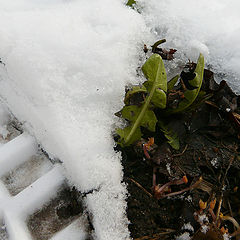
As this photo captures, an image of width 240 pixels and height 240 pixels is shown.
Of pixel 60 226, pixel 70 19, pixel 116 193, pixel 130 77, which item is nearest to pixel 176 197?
pixel 116 193

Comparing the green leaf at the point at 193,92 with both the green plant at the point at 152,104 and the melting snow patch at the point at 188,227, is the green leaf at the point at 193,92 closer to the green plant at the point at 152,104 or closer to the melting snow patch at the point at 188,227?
the green plant at the point at 152,104

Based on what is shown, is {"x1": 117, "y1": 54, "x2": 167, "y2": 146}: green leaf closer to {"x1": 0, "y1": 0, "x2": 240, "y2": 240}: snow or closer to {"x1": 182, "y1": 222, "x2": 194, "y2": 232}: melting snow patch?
{"x1": 0, "y1": 0, "x2": 240, "y2": 240}: snow

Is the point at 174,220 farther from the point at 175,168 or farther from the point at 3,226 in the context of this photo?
the point at 3,226

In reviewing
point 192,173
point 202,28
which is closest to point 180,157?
point 192,173

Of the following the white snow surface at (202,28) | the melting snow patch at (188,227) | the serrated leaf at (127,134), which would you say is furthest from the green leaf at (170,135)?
the white snow surface at (202,28)

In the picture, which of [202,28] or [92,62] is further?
[202,28]

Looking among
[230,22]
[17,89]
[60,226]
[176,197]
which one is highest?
[17,89]

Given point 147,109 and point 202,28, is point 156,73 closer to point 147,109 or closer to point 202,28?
point 147,109

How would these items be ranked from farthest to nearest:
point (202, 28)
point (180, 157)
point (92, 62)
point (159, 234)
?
point (202, 28), point (92, 62), point (180, 157), point (159, 234)
